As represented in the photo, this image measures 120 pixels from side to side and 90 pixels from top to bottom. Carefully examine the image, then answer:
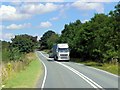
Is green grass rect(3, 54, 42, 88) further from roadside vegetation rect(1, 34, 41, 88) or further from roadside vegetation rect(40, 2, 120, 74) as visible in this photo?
roadside vegetation rect(40, 2, 120, 74)

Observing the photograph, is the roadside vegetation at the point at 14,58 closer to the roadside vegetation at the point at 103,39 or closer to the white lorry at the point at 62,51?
the white lorry at the point at 62,51

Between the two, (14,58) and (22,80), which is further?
(14,58)

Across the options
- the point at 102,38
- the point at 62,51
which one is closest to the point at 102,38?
the point at 102,38

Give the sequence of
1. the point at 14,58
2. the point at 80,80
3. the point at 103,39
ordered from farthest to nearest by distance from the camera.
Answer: the point at 103,39, the point at 14,58, the point at 80,80

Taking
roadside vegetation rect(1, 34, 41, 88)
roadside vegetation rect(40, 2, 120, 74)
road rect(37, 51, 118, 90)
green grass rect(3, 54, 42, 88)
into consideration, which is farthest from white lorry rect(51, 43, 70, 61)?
green grass rect(3, 54, 42, 88)

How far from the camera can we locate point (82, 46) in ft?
216

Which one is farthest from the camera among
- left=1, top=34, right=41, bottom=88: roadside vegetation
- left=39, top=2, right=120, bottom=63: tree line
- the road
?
left=39, top=2, right=120, bottom=63: tree line

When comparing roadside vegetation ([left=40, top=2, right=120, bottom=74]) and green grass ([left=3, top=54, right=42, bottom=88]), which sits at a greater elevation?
roadside vegetation ([left=40, top=2, right=120, bottom=74])

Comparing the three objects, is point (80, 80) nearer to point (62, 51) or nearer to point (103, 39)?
point (103, 39)

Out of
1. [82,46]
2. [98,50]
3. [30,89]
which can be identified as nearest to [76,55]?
[82,46]

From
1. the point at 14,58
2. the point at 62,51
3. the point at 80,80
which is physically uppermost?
the point at 62,51

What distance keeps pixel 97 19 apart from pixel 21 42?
1532cm

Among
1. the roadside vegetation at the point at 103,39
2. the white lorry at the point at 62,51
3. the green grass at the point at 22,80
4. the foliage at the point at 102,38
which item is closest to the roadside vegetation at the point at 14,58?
the green grass at the point at 22,80

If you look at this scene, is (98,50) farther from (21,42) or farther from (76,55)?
(76,55)
